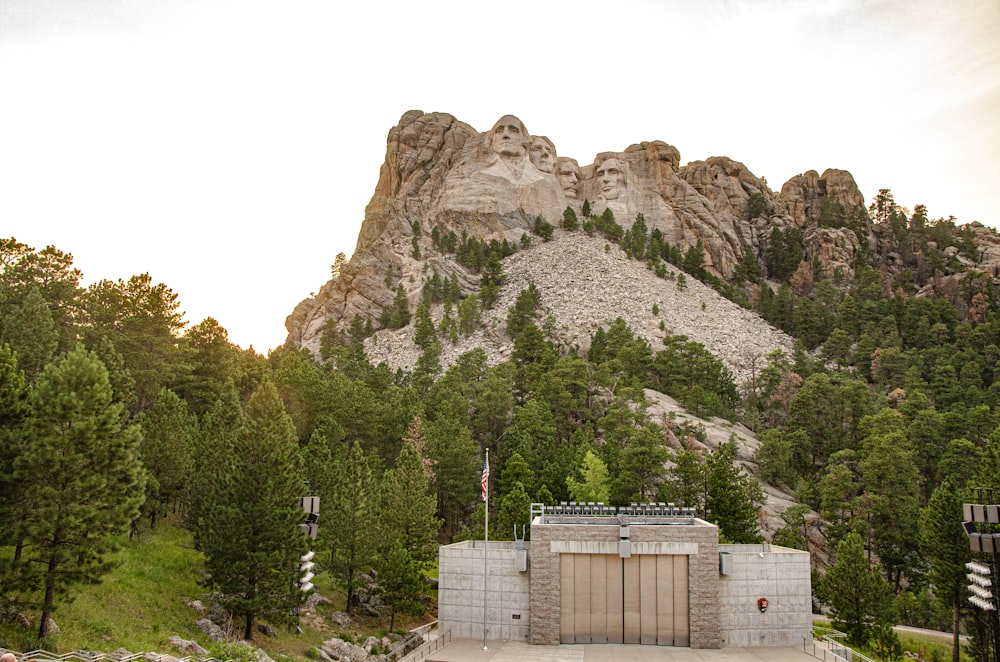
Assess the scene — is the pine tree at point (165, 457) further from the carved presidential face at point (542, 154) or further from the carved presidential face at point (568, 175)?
the carved presidential face at point (568, 175)

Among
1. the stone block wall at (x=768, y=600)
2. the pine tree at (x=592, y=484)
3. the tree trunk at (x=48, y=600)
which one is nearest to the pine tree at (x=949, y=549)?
the stone block wall at (x=768, y=600)

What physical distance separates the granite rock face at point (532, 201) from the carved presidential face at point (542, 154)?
0.85 feet

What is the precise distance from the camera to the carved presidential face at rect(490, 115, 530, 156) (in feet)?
469

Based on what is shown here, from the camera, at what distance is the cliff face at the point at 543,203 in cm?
12738

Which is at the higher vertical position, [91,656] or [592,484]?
[592,484]

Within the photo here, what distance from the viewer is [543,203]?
139 m

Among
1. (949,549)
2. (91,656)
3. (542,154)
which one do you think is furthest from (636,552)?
(542,154)

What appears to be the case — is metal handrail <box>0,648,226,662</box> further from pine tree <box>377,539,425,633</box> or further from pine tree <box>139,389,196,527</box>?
pine tree <box>139,389,196,527</box>

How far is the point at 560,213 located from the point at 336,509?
10841 centimetres

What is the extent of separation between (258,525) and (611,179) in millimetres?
125416

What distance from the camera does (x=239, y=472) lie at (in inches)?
1203

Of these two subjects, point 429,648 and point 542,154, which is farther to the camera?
point 542,154

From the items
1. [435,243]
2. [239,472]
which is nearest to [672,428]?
[239,472]

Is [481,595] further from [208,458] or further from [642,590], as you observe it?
[208,458]
